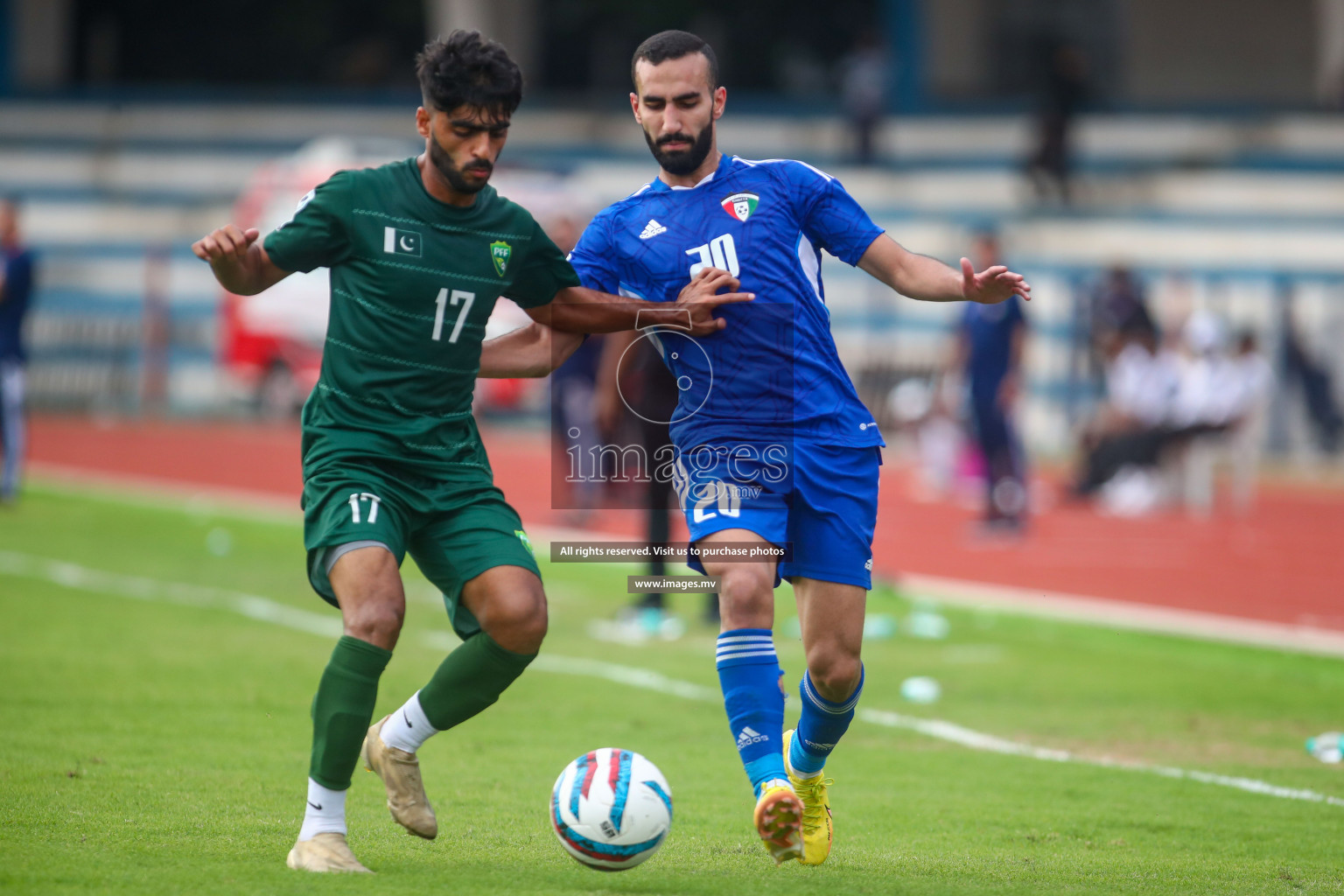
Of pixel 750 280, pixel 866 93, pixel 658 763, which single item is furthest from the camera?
pixel 866 93

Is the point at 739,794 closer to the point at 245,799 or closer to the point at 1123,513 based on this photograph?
the point at 245,799

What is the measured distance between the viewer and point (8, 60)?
112ft

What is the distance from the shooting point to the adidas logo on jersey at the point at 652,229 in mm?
5586

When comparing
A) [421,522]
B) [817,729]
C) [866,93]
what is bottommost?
[817,729]

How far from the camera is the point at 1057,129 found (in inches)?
1059

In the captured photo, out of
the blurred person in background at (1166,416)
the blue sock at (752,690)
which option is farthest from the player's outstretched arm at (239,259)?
the blurred person in background at (1166,416)

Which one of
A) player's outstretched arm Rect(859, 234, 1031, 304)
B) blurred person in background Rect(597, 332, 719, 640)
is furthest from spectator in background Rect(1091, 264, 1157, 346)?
player's outstretched arm Rect(859, 234, 1031, 304)

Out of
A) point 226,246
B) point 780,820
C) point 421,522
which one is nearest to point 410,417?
point 421,522

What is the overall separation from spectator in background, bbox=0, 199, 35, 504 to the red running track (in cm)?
302

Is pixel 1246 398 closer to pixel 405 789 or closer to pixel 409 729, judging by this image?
pixel 409 729

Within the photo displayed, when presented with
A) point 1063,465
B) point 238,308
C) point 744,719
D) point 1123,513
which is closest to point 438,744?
point 744,719

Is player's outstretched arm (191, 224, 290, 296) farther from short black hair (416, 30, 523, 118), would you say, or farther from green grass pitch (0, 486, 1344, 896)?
green grass pitch (0, 486, 1344, 896)

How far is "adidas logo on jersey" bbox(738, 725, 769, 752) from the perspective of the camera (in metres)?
5.26

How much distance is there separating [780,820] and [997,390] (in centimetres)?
1087
